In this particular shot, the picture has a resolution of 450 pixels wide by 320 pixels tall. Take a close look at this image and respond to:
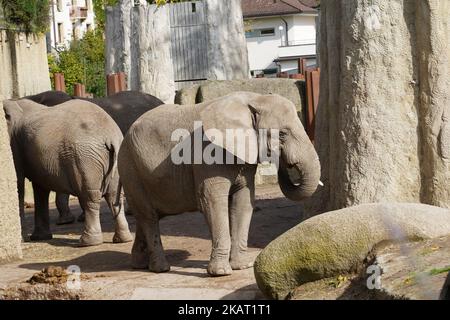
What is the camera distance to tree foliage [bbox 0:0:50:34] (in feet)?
90.0

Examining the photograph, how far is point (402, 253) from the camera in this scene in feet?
25.4

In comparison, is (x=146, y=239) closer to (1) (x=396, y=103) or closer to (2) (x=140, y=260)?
(2) (x=140, y=260)

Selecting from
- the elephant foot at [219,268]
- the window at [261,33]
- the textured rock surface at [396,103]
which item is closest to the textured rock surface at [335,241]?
the elephant foot at [219,268]

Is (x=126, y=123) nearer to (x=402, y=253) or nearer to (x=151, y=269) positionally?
(x=151, y=269)

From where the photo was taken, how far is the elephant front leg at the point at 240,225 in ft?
31.0

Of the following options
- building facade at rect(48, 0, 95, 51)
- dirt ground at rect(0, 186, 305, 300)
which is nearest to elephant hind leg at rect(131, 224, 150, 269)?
dirt ground at rect(0, 186, 305, 300)

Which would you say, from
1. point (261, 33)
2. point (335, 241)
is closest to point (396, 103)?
point (335, 241)

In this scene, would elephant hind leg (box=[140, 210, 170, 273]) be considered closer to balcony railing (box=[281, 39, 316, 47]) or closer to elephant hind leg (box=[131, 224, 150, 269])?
elephant hind leg (box=[131, 224, 150, 269])

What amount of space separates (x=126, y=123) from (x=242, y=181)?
461 centimetres

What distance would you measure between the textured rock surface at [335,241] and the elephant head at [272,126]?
1017mm

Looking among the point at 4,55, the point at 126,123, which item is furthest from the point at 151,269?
the point at 4,55

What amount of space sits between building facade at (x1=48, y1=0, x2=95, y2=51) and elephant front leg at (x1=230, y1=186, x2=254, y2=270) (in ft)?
147

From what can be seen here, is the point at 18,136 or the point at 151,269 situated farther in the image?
the point at 18,136
